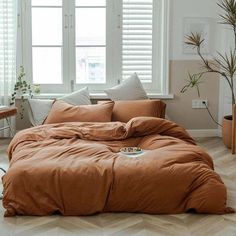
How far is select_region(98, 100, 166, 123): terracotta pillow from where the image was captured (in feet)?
16.9

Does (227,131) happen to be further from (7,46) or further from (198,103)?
(7,46)

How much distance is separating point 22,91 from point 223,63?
8.11ft

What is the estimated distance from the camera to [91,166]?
11.2ft

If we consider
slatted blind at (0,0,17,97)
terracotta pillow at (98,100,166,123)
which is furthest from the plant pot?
slatted blind at (0,0,17,97)

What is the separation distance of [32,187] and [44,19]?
3060 millimetres

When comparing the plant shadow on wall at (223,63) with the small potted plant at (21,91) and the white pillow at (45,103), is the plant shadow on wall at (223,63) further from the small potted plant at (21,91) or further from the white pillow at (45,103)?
the small potted plant at (21,91)

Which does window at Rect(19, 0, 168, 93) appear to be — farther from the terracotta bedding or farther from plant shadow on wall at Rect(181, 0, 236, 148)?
the terracotta bedding

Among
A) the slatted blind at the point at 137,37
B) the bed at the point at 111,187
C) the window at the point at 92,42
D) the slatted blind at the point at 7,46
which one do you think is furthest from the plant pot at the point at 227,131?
the slatted blind at the point at 7,46

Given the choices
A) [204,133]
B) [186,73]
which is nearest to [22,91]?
[186,73]

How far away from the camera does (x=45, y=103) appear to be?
550 centimetres

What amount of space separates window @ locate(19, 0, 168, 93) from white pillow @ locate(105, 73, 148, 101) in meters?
0.36

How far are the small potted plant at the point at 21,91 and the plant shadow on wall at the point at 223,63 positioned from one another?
6.26 ft

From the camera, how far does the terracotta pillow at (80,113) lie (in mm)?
4930

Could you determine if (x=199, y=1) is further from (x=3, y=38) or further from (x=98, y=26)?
(x=3, y=38)
